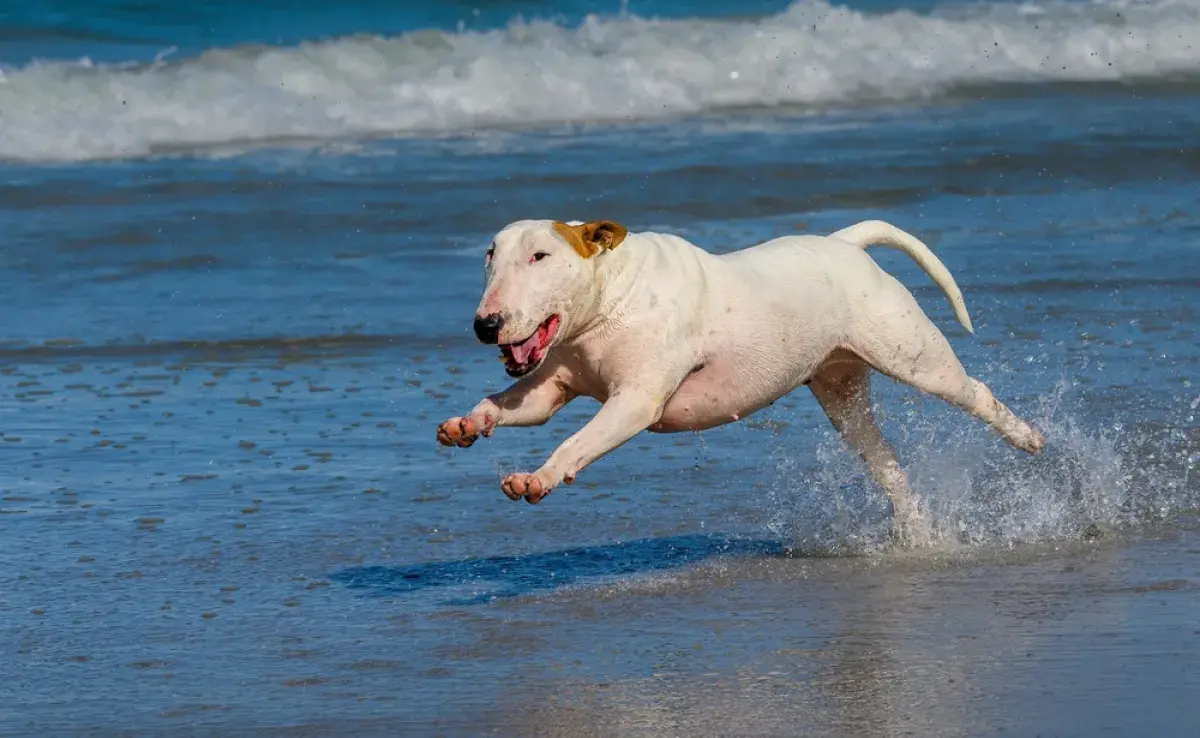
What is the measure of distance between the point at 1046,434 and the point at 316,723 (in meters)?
3.52

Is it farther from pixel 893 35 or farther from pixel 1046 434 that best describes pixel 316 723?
pixel 893 35

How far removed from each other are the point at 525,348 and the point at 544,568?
0.96 m

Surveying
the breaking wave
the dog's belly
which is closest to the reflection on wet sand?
the dog's belly

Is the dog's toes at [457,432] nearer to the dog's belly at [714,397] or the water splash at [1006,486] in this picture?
the dog's belly at [714,397]

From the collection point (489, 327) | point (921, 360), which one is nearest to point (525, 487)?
point (489, 327)

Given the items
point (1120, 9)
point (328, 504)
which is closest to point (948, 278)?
point (328, 504)

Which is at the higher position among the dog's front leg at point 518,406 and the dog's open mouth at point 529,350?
the dog's open mouth at point 529,350

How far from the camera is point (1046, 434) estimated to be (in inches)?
284

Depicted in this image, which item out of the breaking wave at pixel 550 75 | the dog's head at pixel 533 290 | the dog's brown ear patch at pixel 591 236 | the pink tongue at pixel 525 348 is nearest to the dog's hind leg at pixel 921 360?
the dog's brown ear patch at pixel 591 236

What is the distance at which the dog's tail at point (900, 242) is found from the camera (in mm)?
6781

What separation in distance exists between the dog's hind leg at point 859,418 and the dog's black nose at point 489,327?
1.59m

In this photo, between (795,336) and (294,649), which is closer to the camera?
(294,649)

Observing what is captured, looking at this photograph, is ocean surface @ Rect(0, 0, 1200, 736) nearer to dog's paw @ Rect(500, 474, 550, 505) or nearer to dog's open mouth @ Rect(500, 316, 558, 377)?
dog's paw @ Rect(500, 474, 550, 505)

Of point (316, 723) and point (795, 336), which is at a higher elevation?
point (795, 336)
